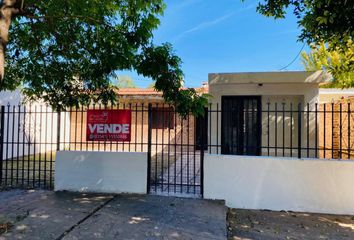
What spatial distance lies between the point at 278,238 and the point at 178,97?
2858 millimetres

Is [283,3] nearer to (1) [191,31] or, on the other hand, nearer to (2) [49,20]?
(2) [49,20]

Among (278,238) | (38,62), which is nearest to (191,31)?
(38,62)

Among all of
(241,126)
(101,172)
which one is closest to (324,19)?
(241,126)

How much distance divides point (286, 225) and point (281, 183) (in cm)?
108

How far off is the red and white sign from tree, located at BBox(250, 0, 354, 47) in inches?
164

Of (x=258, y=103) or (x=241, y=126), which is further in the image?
(x=258, y=103)

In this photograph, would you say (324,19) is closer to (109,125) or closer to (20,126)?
(109,125)

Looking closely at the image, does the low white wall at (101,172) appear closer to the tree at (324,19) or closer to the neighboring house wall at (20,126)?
the neighboring house wall at (20,126)

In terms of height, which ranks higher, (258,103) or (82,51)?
(82,51)

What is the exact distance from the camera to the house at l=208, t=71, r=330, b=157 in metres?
8.77

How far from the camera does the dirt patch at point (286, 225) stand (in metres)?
4.91

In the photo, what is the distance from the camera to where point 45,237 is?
447cm

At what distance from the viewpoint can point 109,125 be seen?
7.31 meters

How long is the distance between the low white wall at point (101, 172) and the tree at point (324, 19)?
429 centimetres
